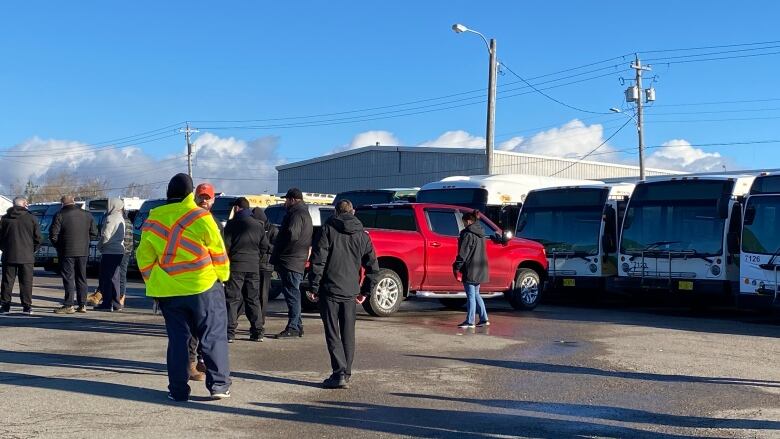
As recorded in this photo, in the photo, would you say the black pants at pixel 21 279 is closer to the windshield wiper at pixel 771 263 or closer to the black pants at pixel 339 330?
the black pants at pixel 339 330

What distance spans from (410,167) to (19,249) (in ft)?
142

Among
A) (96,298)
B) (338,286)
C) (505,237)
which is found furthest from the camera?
(505,237)

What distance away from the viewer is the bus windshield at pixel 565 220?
18.5 m

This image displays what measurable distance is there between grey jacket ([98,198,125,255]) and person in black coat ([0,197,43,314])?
42.0 inches

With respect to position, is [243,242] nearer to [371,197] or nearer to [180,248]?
[180,248]

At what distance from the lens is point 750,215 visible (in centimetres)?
1554

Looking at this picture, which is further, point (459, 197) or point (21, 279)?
point (459, 197)

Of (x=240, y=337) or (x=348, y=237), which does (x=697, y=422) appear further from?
(x=240, y=337)

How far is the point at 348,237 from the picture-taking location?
8922 mm

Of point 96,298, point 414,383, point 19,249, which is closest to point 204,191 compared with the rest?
point 414,383

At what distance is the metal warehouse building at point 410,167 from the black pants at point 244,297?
41114mm

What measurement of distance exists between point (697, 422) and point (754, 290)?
8.41 metres

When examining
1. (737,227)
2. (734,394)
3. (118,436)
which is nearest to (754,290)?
(737,227)

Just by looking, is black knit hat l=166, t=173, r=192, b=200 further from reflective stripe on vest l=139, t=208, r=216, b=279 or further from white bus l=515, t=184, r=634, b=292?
white bus l=515, t=184, r=634, b=292
